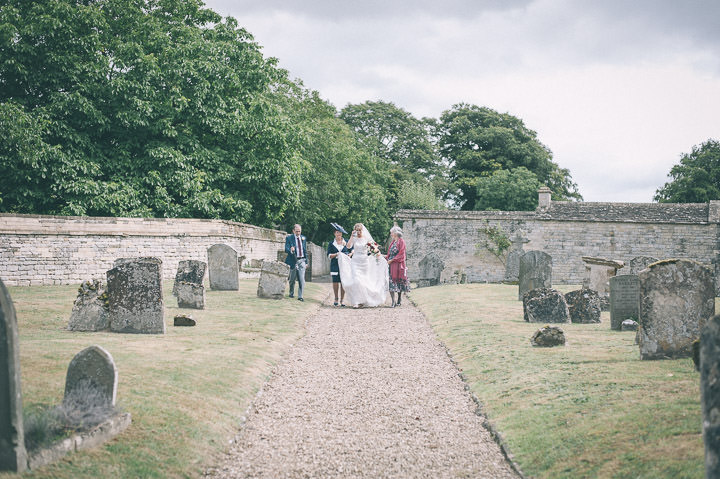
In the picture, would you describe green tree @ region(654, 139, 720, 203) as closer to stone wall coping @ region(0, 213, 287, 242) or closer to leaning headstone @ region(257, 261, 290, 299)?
stone wall coping @ region(0, 213, 287, 242)

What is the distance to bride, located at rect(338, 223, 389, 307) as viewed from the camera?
55.1 ft

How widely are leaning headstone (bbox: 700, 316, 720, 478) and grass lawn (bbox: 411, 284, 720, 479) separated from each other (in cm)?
54

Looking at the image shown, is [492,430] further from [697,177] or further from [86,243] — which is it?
[697,177]

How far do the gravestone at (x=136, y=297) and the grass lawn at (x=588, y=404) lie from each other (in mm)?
5312

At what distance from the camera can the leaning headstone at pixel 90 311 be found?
33.9 ft

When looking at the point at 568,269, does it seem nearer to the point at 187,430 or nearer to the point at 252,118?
the point at 252,118

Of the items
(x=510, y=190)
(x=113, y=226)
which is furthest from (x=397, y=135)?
(x=113, y=226)

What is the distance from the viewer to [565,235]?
113ft

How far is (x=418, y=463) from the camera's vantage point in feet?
17.4

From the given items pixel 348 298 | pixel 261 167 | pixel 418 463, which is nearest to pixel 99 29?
pixel 261 167

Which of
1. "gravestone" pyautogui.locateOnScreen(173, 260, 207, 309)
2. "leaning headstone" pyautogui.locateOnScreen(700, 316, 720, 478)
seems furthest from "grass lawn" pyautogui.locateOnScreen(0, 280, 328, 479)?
"leaning headstone" pyautogui.locateOnScreen(700, 316, 720, 478)

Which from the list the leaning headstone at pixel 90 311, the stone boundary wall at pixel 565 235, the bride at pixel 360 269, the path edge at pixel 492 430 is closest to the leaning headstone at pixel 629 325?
the path edge at pixel 492 430

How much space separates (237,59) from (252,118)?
3.26 m

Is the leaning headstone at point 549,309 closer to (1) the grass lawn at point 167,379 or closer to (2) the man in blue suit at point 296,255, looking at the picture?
(1) the grass lawn at point 167,379
